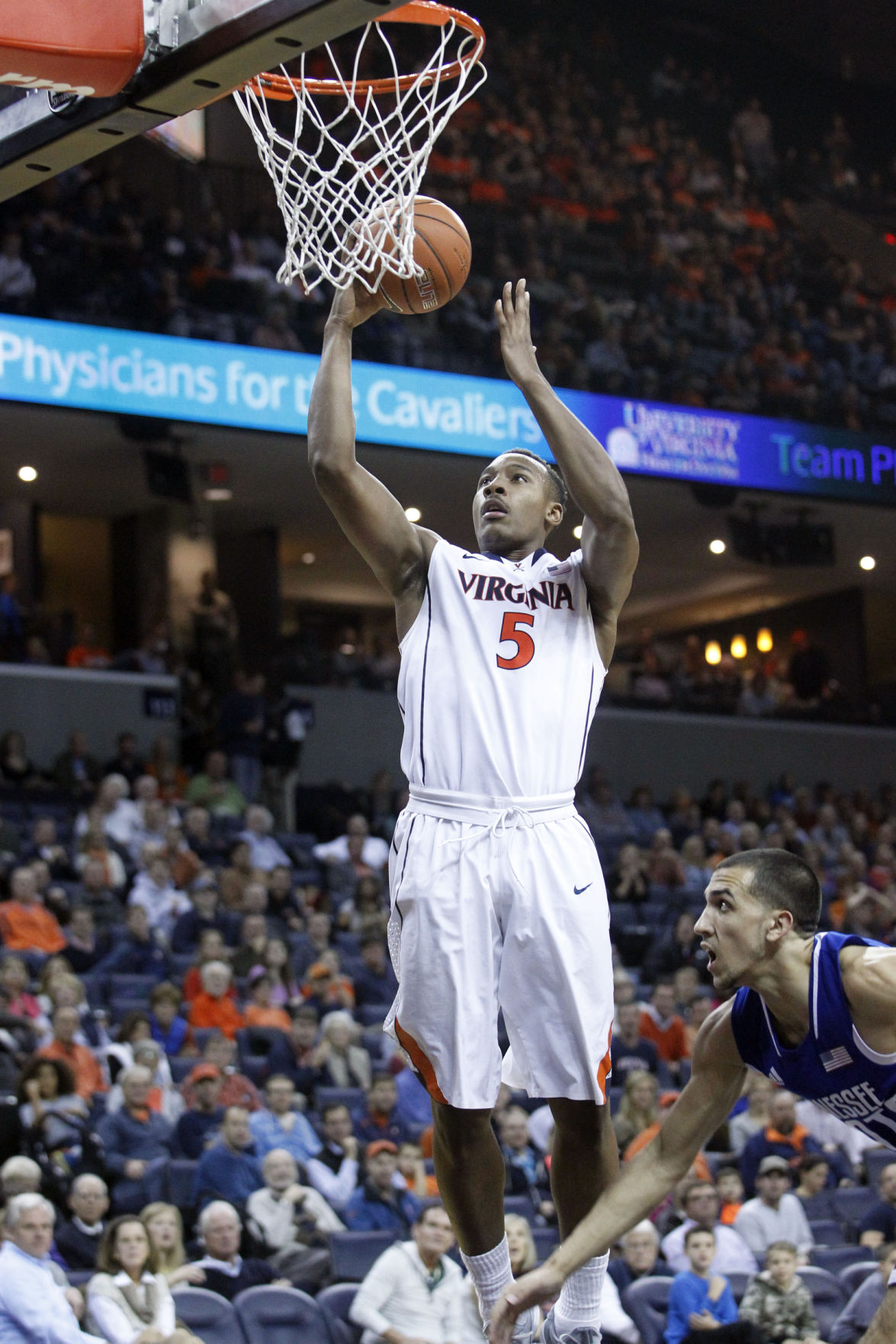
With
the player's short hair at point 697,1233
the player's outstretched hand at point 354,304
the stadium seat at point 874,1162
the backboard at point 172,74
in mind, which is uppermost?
the backboard at point 172,74

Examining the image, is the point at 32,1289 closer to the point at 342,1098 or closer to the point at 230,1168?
the point at 230,1168

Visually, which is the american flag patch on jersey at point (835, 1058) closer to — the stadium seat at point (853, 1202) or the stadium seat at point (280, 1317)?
the stadium seat at point (280, 1317)

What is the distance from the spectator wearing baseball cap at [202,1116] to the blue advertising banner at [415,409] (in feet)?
19.0

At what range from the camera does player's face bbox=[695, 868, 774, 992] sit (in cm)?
390

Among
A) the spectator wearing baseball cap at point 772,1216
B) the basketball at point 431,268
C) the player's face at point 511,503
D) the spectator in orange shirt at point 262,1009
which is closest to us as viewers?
the basketball at point 431,268

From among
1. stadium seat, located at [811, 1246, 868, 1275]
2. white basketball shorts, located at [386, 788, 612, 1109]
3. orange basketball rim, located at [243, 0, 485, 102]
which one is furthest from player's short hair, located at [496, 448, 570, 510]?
stadium seat, located at [811, 1246, 868, 1275]

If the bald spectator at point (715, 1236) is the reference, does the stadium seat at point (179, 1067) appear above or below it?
above

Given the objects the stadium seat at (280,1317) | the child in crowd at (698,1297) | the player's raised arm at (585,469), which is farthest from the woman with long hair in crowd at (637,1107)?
the player's raised arm at (585,469)

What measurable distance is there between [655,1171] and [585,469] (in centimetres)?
158

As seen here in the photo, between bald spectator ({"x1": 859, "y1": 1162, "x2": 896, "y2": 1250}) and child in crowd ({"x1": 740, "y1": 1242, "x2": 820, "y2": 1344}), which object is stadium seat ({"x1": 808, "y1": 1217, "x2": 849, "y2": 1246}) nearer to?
bald spectator ({"x1": 859, "y1": 1162, "x2": 896, "y2": 1250})

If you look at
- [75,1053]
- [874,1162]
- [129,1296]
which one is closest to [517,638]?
[129,1296]

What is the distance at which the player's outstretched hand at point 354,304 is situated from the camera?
4.12 m

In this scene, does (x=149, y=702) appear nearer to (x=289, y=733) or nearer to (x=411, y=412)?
(x=289, y=733)

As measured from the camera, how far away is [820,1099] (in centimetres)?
408
